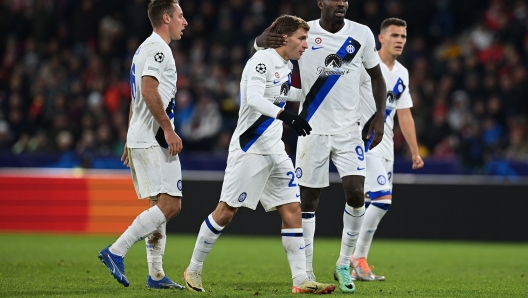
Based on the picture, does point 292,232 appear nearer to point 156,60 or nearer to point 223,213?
point 223,213

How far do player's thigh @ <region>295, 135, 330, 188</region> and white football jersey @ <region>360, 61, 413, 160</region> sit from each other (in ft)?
4.31

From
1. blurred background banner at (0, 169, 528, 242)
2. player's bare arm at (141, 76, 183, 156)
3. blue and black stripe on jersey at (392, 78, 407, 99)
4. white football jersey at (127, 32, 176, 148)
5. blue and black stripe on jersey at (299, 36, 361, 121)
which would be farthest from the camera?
blurred background banner at (0, 169, 528, 242)

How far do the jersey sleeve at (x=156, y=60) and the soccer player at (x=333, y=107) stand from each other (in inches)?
57.2

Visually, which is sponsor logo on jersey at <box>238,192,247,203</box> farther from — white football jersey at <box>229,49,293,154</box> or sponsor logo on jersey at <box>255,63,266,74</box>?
sponsor logo on jersey at <box>255,63,266,74</box>

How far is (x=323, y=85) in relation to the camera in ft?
26.5

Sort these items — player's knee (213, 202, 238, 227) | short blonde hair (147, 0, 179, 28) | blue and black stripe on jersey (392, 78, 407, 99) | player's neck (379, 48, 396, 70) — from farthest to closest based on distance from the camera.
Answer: player's neck (379, 48, 396, 70) → blue and black stripe on jersey (392, 78, 407, 99) → short blonde hair (147, 0, 179, 28) → player's knee (213, 202, 238, 227)

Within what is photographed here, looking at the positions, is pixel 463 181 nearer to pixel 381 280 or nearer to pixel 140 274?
pixel 381 280

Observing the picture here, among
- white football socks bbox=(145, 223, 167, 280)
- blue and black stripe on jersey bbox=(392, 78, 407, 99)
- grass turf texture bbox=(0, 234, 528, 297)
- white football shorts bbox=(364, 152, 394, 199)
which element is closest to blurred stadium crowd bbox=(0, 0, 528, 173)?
grass turf texture bbox=(0, 234, 528, 297)

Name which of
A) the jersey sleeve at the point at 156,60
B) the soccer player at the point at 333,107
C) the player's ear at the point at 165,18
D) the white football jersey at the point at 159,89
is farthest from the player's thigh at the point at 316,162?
the player's ear at the point at 165,18

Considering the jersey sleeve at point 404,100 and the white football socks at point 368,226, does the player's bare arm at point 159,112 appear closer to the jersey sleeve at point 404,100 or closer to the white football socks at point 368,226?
the white football socks at point 368,226

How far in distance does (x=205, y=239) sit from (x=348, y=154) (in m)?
1.62

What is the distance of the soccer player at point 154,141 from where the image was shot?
7.22 m

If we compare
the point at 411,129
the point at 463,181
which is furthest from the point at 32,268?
the point at 463,181

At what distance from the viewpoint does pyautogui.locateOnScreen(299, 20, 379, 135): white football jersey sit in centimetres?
804
